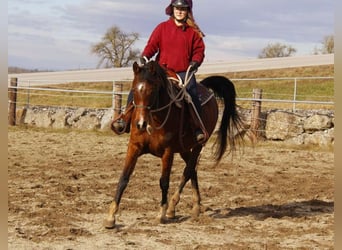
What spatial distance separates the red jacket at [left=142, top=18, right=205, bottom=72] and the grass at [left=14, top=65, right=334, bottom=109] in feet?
Answer: 30.7

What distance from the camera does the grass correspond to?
18500mm

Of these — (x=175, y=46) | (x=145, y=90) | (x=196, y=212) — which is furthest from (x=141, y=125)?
(x=196, y=212)

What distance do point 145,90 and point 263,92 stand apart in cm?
1697

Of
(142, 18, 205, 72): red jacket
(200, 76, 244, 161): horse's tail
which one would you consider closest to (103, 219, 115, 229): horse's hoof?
(142, 18, 205, 72): red jacket

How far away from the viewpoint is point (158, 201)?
21.6ft

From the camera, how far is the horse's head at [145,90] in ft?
15.7

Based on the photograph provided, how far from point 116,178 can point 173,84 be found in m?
3.00

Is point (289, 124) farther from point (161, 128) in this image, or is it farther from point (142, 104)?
point (142, 104)

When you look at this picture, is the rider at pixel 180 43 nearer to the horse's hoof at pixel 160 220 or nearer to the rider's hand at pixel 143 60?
the rider's hand at pixel 143 60

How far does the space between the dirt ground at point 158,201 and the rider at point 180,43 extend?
1130 millimetres

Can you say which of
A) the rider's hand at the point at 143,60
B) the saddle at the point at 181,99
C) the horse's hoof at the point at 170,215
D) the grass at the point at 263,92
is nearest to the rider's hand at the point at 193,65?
the saddle at the point at 181,99

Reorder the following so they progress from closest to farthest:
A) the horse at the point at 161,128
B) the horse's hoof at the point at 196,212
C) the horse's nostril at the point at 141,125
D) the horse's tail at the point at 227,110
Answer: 1. the horse's nostril at the point at 141,125
2. the horse at the point at 161,128
3. the horse's hoof at the point at 196,212
4. the horse's tail at the point at 227,110

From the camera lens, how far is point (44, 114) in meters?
15.2

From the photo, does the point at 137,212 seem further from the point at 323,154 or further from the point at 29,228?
the point at 323,154
